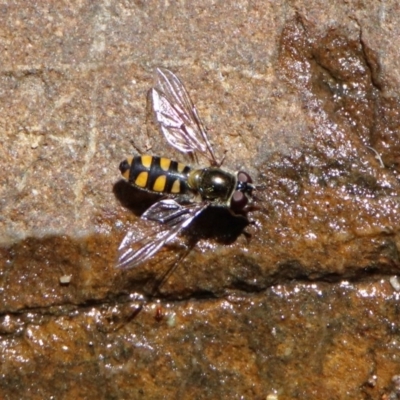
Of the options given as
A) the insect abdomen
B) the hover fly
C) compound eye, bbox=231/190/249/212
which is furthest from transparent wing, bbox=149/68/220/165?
compound eye, bbox=231/190/249/212

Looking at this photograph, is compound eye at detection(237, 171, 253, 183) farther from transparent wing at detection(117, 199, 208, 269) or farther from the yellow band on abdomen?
the yellow band on abdomen

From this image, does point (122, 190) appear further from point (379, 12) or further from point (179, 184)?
point (379, 12)

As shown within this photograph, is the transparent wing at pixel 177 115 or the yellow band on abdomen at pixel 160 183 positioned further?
the transparent wing at pixel 177 115

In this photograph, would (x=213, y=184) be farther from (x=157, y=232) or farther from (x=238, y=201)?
(x=157, y=232)

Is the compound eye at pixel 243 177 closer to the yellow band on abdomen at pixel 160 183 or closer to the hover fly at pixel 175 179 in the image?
the hover fly at pixel 175 179

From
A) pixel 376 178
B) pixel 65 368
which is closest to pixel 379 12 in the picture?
pixel 376 178

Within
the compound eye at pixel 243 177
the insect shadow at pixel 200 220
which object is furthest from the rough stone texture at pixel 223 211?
the compound eye at pixel 243 177

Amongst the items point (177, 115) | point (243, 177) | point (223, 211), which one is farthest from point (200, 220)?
point (177, 115)

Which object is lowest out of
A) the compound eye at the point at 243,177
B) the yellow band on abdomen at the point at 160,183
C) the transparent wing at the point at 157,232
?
the transparent wing at the point at 157,232
